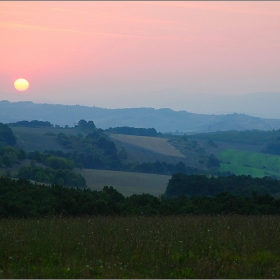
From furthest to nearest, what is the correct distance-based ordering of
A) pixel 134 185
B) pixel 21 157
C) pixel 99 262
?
pixel 21 157, pixel 134 185, pixel 99 262

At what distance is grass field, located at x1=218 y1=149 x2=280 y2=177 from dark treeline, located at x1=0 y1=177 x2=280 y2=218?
9039 cm

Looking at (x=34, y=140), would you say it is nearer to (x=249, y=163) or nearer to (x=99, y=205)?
(x=249, y=163)

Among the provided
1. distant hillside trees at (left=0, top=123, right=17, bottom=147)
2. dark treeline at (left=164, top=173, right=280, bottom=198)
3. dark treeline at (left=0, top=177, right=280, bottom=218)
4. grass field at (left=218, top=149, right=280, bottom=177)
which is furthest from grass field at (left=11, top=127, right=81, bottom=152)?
dark treeline at (left=0, top=177, right=280, bottom=218)

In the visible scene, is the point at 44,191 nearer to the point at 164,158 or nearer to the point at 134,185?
the point at 134,185

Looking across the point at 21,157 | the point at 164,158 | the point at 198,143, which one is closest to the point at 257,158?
the point at 164,158

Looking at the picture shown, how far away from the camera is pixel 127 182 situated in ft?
293

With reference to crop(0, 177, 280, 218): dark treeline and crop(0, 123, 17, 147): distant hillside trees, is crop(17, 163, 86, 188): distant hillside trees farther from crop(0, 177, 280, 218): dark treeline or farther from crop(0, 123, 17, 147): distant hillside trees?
crop(0, 177, 280, 218): dark treeline

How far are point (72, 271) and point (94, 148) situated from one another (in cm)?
12797

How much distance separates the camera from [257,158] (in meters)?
132

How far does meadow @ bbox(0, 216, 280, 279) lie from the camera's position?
417 inches

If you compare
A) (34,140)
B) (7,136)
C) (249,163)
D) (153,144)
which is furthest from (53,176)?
(153,144)

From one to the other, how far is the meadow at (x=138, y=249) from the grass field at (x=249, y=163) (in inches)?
3862

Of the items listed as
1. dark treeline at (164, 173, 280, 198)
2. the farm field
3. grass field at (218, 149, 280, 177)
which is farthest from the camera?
grass field at (218, 149, 280, 177)

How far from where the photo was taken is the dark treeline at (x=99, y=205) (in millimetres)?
18698
